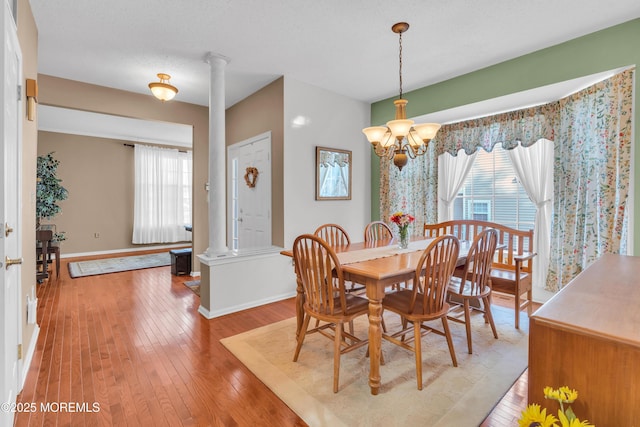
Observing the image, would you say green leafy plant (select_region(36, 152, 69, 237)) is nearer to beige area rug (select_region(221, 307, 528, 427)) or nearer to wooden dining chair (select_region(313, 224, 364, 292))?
beige area rug (select_region(221, 307, 528, 427))

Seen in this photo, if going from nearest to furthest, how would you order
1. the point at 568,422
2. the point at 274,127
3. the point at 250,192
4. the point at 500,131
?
the point at 568,422
the point at 500,131
the point at 274,127
the point at 250,192

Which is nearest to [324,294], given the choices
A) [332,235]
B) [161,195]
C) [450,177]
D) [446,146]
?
[332,235]

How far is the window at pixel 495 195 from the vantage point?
3.79m

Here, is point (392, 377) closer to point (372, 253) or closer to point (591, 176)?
point (372, 253)

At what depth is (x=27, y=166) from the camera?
91.0 inches

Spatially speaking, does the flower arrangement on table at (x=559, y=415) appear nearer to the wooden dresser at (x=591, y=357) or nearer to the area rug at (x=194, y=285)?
the wooden dresser at (x=591, y=357)

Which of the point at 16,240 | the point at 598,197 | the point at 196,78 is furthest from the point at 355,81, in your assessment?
the point at 16,240

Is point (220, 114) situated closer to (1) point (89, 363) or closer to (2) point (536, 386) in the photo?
(1) point (89, 363)

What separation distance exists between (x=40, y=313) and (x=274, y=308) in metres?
2.46

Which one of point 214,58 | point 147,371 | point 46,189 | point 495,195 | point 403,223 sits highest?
point 214,58

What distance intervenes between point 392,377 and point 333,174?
282 centimetres

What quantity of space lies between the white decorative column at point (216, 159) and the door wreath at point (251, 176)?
101 cm

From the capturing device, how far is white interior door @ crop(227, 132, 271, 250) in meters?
4.16

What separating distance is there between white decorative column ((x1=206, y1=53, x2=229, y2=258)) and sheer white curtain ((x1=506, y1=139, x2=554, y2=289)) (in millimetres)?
3556
